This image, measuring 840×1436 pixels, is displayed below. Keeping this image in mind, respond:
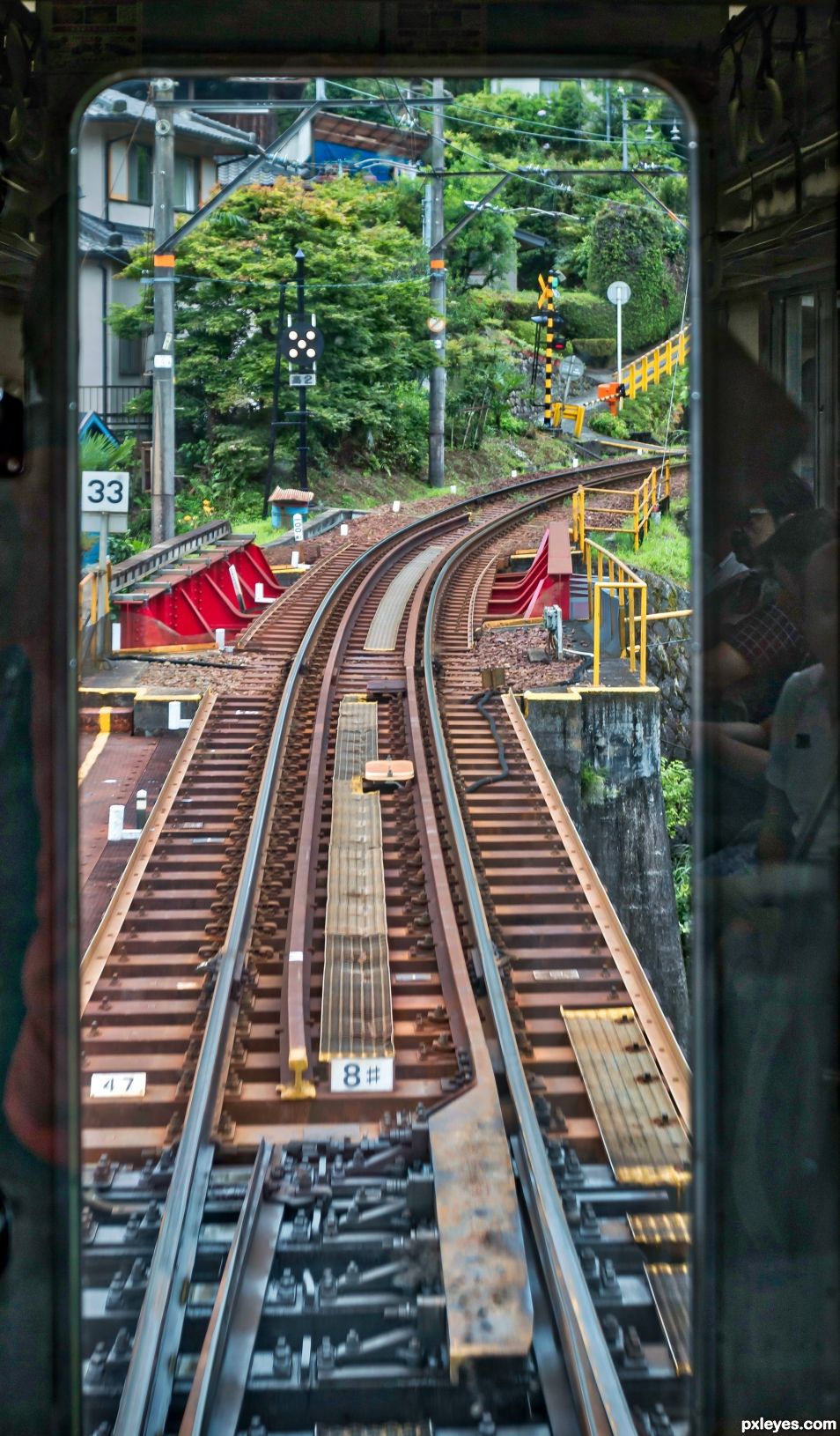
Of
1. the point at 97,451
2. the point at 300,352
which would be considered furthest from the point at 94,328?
the point at 97,451

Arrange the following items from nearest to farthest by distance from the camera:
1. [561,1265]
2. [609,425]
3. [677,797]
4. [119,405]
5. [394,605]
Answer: [561,1265]
[677,797]
[394,605]
[119,405]
[609,425]

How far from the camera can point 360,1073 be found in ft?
15.0

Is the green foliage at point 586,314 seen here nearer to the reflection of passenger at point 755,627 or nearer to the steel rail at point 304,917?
the steel rail at point 304,917

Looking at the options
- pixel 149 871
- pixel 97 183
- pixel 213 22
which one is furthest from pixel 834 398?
pixel 97 183

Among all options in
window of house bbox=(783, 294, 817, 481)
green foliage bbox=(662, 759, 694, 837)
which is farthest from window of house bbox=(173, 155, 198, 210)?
window of house bbox=(783, 294, 817, 481)

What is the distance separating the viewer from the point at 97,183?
17734 mm

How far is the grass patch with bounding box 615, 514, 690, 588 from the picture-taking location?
12.7 meters

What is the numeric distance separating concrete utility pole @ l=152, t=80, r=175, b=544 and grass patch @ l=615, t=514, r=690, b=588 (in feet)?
14.9

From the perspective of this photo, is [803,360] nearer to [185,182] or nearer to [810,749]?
[810,749]

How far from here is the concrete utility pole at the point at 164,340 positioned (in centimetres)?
1267

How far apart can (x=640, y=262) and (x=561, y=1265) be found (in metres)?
26.3

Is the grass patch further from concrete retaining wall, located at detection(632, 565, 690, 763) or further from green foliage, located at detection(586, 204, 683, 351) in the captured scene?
green foliage, located at detection(586, 204, 683, 351)

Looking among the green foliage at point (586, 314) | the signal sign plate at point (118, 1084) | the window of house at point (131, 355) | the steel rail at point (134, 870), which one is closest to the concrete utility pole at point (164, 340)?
the steel rail at point (134, 870)

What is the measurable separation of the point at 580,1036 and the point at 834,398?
349 centimetres
